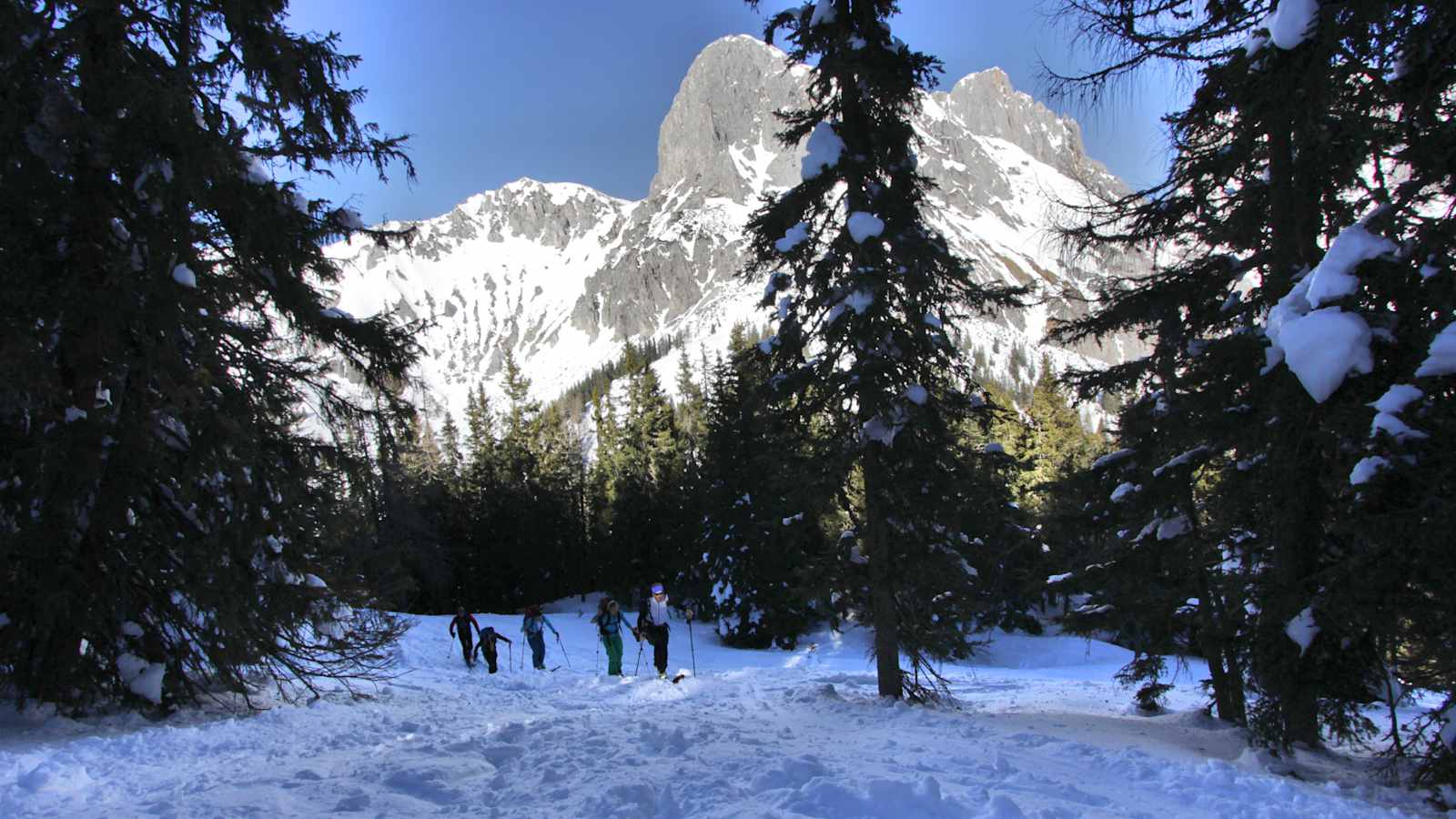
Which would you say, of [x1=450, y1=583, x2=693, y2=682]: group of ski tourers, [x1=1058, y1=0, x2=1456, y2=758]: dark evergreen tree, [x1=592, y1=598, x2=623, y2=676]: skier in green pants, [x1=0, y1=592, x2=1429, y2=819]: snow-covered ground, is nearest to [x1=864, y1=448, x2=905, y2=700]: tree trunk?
[x1=0, y1=592, x2=1429, y2=819]: snow-covered ground

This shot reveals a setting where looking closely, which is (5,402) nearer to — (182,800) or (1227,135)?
(182,800)

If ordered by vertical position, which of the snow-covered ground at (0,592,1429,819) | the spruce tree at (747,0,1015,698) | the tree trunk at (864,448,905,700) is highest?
the spruce tree at (747,0,1015,698)

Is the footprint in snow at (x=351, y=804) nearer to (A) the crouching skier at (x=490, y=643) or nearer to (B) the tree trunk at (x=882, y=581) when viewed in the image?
(B) the tree trunk at (x=882, y=581)

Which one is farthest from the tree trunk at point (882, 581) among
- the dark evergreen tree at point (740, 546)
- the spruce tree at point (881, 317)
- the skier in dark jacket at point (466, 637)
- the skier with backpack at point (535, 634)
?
the dark evergreen tree at point (740, 546)

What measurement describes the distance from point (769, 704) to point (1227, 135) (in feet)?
26.9

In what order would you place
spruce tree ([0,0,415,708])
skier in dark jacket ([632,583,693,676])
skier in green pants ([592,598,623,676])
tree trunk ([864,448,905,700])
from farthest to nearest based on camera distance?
skier in green pants ([592,598,623,676]) < skier in dark jacket ([632,583,693,676]) < tree trunk ([864,448,905,700]) < spruce tree ([0,0,415,708])

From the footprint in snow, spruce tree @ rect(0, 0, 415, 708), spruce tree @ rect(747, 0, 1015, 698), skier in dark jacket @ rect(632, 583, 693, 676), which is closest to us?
the footprint in snow

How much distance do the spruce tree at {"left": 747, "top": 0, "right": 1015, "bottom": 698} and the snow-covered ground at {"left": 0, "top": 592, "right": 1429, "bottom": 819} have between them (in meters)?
1.84

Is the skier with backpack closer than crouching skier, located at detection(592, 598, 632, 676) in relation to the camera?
No

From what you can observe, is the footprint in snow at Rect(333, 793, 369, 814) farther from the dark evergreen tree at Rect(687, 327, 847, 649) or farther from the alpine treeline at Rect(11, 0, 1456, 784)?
the dark evergreen tree at Rect(687, 327, 847, 649)

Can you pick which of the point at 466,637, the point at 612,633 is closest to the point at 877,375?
the point at 612,633

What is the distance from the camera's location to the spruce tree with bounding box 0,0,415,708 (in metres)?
6.16

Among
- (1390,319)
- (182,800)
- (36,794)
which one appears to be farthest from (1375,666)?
(36,794)

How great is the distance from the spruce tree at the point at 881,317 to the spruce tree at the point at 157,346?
5.18 m
